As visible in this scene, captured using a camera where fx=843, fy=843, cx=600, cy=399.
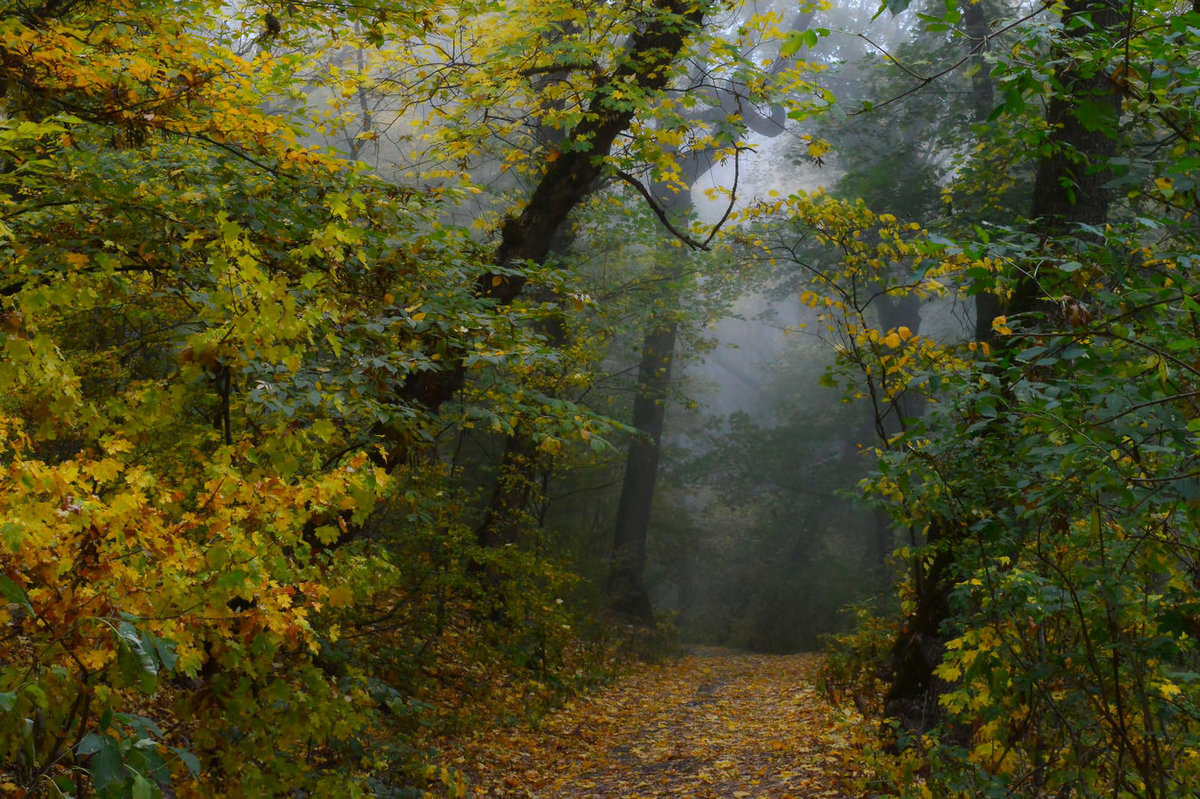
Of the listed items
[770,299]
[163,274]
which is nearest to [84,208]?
[163,274]

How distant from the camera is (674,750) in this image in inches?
290

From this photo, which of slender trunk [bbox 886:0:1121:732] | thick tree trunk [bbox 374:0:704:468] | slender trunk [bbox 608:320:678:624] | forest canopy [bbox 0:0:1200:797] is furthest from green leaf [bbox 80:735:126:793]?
slender trunk [bbox 608:320:678:624]

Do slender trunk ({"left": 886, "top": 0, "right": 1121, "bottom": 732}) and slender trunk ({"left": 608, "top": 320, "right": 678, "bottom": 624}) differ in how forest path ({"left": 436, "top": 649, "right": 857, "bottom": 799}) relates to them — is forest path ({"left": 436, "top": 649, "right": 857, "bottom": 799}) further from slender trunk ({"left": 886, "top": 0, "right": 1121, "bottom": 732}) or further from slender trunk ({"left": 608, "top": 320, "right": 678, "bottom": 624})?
slender trunk ({"left": 608, "top": 320, "right": 678, "bottom": 624})

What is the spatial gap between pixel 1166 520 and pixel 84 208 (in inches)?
181

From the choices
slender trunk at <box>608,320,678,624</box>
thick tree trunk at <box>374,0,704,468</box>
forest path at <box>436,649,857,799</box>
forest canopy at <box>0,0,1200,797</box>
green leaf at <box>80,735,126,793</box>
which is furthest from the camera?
slender trunk at <box>608,320,678,624</box>

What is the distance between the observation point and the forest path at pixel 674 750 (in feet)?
19.6

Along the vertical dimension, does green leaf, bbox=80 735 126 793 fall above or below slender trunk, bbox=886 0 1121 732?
below

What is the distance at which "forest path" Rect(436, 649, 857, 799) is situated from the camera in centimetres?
598

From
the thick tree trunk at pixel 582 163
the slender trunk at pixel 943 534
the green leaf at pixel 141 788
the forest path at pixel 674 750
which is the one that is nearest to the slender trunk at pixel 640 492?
the forest path at pixel 674 750

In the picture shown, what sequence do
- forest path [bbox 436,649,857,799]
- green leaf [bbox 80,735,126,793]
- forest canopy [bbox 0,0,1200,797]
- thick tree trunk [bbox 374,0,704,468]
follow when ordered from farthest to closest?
thick tree trunk [bbox 374,0,704,468] → forest path [bbox 436,649,857,799] → forest canopy [bbox 0,0,1200,797] → green leaf [bbox 80,735,126,793]

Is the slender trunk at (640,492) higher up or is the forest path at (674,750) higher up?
the slender trunk at (640,492)

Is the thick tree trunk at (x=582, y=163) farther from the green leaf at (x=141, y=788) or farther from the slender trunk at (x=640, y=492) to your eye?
the slender trunk at (x=640, y=492)

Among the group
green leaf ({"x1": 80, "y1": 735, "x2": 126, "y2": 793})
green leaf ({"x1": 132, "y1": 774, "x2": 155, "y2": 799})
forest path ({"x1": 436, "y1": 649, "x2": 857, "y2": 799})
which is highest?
green leaf ({"x1": 80, "y1": 735, "x2": 126, "y2": 793})

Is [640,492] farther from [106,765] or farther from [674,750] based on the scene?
[106,765]
